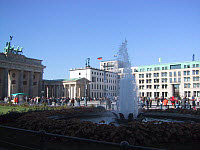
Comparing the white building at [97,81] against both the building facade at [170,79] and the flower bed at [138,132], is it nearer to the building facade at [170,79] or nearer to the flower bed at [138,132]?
the building facade at [170,79]

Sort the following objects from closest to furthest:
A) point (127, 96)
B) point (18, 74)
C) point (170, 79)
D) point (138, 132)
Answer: point (138, 132) → point (127, 96) → point (18, 74) → point (170, 79)

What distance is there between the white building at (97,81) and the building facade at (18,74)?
35.3 meters

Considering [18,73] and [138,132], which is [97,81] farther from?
[138,132]

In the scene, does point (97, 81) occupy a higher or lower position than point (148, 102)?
higher

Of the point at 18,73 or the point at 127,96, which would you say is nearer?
the point at 127,96

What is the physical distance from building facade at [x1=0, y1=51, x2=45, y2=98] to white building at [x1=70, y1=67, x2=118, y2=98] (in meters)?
35.3

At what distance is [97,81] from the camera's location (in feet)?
436

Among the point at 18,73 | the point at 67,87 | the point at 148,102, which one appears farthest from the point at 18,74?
the point at 148,102

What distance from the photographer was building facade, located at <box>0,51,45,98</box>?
7838cm

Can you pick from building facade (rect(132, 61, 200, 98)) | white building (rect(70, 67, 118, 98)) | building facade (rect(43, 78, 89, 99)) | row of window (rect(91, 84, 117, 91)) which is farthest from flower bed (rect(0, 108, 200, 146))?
row of window (rect(91, 84, 117, 91))

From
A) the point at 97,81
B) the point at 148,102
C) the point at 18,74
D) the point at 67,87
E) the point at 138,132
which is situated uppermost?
the point at 18,74

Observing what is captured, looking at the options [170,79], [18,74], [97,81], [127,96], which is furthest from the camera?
[97,81]

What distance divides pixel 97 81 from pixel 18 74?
5574 centimetres

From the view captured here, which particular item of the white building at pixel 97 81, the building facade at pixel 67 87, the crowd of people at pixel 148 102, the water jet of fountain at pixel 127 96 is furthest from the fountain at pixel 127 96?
the white building at pixel 97 81
